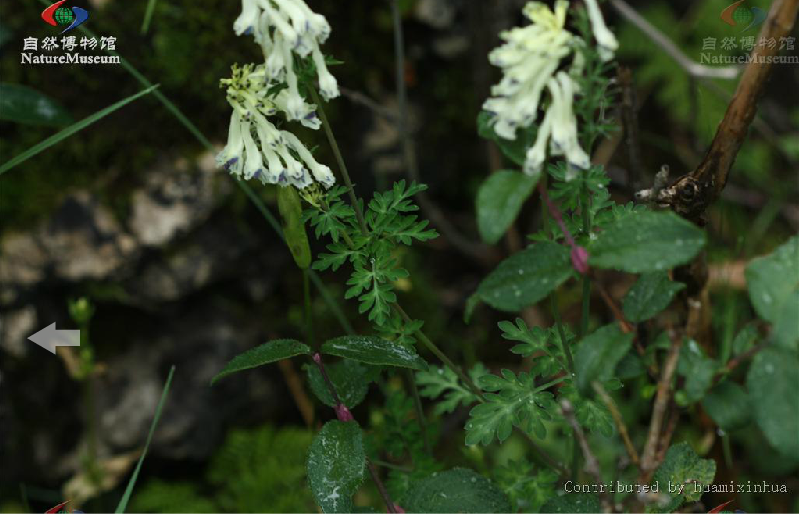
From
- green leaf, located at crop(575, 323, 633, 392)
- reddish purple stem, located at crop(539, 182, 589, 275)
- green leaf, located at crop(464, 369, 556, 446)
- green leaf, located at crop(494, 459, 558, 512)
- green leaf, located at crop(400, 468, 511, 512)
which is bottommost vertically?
green leaf, located at crop(494, 459, 558, 512)

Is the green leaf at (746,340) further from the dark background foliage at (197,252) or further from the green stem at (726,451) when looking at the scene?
the dark background foliage at (197,252)

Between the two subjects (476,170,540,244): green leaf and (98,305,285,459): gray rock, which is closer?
(476,170,540,244): green leaf

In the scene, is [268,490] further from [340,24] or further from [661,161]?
[661,161]

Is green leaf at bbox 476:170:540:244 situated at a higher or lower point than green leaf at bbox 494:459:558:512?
higher

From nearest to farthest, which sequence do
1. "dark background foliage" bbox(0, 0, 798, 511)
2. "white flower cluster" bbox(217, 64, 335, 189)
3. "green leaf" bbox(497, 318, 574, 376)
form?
"white flower cluster" bbox(217, 64, 335, 189), "green leaf" bbox(497, 318, 574, 376), "dark background foliage" bbox(0, 0, 798, 511)

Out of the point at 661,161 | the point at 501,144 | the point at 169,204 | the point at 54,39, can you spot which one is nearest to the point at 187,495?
the point at 169,204
